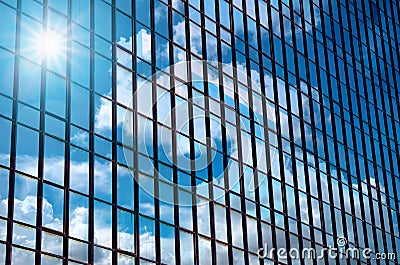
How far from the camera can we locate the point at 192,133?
4634 cm

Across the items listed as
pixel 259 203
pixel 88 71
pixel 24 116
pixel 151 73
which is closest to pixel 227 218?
pixel 259 203

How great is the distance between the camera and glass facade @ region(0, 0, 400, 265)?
36625mm

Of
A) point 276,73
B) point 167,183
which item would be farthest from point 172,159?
point 276,73

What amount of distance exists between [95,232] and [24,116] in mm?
5768

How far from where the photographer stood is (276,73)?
56094 mm

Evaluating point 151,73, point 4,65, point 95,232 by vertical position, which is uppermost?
point 151,73

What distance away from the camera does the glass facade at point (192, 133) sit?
36.6 m

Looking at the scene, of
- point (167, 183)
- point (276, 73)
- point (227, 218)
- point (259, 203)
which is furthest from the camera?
point (276, 73)

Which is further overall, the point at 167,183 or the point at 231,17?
the point at 231,17

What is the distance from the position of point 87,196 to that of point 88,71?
581cm

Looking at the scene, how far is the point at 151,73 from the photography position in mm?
44719

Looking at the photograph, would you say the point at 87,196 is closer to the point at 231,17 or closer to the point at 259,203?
the point at 259,203

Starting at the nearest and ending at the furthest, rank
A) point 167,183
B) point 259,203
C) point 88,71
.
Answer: point 88,71 → point 167,183 → point 259,203

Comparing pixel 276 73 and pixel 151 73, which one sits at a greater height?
pixel 276 73
